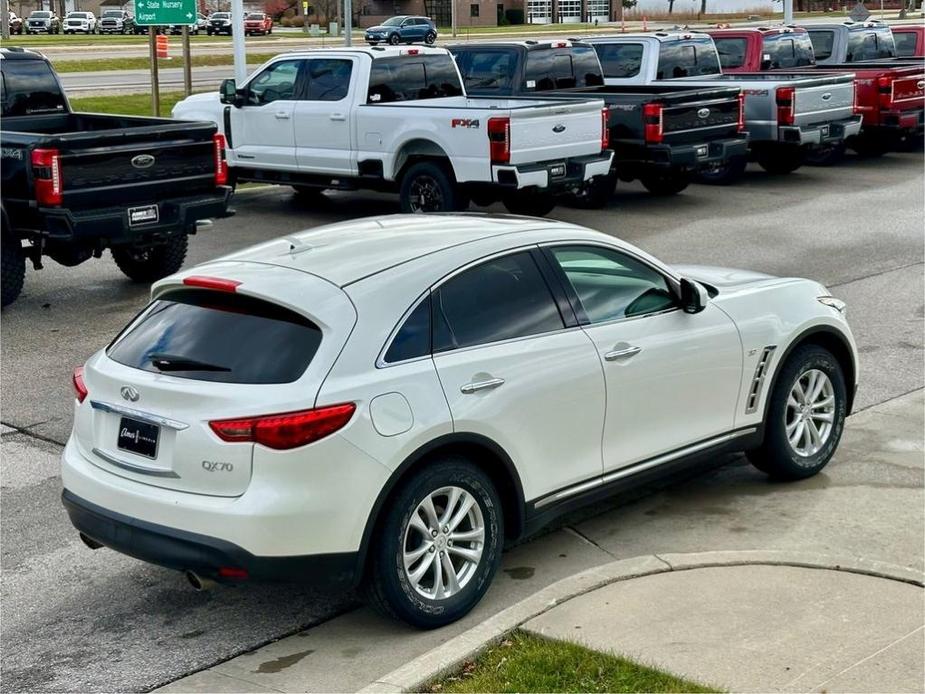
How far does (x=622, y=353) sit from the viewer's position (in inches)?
241

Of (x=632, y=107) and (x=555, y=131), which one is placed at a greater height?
(x=632, y=107)

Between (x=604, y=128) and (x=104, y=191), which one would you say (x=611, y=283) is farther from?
(x=604, y=128)

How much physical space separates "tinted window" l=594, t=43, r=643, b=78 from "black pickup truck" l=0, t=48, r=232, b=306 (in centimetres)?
979

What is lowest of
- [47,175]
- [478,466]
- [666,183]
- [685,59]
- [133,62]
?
[478,466]

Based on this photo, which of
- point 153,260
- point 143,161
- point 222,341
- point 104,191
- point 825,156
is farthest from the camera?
point 825,156

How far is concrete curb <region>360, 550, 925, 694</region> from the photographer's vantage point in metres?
4.90

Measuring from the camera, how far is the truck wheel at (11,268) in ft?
38.2

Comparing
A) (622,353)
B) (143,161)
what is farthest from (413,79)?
(622,353)

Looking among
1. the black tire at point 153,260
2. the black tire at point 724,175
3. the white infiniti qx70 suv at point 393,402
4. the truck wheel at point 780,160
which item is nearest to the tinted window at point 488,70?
the black tire at point 724,175

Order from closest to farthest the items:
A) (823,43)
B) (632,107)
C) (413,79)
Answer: (413,79), (632,107), (823,43)

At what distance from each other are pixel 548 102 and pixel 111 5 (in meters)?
110

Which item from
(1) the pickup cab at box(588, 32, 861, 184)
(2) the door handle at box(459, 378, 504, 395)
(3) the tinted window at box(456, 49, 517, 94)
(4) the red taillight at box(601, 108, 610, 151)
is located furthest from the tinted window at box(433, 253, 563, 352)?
(3) the tinted window at box(456, 49, 517, 94)

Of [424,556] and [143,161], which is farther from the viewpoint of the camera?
[143,161]

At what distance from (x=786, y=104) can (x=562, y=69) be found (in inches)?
128
